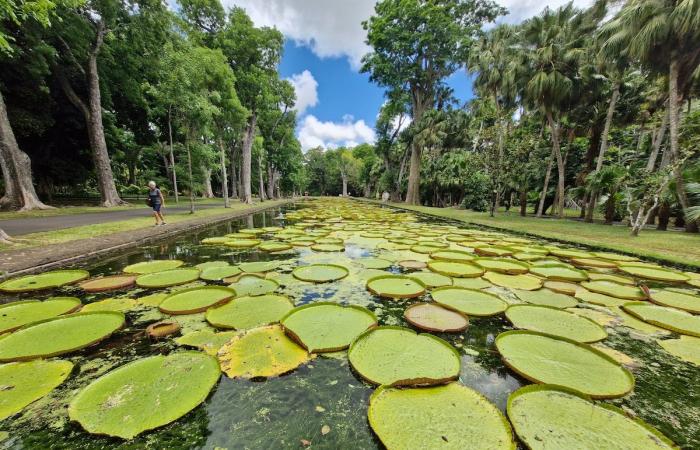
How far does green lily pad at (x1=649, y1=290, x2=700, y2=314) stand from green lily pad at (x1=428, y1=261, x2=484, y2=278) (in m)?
1.75

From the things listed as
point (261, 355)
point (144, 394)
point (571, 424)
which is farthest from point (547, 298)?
point (144, 394)

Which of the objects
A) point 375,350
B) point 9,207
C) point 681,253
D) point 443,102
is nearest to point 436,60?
point 443,102

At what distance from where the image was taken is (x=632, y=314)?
2.44 metres

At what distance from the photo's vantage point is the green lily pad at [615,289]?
9.28ft

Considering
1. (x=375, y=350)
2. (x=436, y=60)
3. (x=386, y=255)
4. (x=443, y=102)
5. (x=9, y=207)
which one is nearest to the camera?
(x=375, y=350)

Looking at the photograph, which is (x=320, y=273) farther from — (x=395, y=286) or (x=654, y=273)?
(x=654, y=273)

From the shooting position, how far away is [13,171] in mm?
9406

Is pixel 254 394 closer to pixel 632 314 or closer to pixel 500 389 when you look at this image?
pixel 500 389

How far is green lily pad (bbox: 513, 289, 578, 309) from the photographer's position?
2648 mm

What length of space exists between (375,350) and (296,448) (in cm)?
80

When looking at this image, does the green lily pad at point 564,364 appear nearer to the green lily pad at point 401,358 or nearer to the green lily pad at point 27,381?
the green lily pad at point 401,358

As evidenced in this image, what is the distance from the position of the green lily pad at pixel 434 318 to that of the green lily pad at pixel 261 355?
103 centimetres

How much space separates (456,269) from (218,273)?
11.5ft

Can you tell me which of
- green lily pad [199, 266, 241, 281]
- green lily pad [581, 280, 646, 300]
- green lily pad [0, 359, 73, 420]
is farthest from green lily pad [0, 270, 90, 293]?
green lily pad [581, 280, 646, 300]
